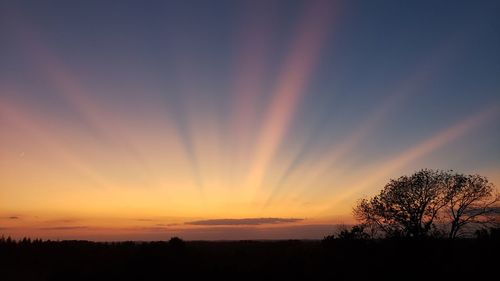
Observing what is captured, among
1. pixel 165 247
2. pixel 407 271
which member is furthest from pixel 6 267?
pixel 407 271

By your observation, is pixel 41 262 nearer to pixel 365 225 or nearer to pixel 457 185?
pixel 365 225

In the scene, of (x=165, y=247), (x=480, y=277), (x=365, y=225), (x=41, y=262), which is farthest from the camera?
(x=365, y=225)

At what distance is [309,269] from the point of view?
132 ft

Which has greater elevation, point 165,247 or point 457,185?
point 457,185

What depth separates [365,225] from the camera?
59.9m

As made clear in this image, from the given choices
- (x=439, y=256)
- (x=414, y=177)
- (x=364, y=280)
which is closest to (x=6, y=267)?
(x=364, y=280)

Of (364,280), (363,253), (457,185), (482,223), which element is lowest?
(364,280)

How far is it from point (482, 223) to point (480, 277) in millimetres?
24842

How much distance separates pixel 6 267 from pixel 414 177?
4696 centimetres

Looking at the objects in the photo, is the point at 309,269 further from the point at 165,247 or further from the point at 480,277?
the point at 165,247

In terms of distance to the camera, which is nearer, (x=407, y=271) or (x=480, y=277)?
(x=480, y=277)

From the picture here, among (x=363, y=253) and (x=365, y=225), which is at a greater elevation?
(x=365, y=225)

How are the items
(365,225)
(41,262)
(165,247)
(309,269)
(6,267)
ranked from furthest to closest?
(365,225), (165,247), (41,262), (6,267), (309,269)

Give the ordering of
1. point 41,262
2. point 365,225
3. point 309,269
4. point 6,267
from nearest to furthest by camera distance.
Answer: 1. point 309,269
2. point 6,267
3. point 41,262
4. point 365,225
